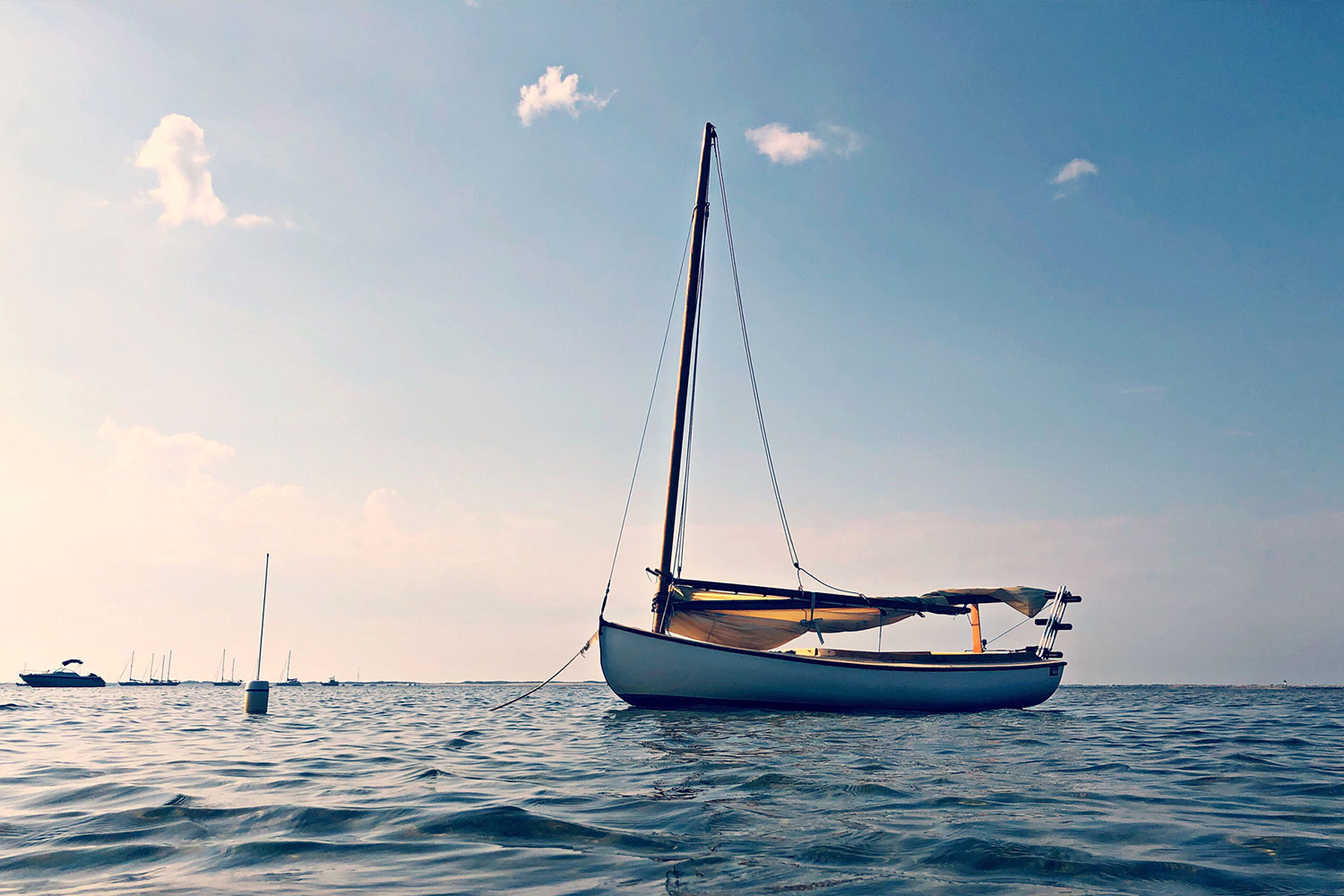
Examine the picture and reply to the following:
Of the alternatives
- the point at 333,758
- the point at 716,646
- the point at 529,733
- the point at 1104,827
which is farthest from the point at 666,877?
the point at 716,646

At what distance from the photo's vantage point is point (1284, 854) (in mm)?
5496

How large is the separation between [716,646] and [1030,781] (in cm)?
1134

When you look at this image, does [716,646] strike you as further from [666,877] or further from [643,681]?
[666,877]

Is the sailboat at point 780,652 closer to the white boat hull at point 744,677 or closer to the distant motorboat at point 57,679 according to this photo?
the white boat hull at point 744,677

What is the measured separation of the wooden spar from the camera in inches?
882

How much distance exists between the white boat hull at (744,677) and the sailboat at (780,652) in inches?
1.2

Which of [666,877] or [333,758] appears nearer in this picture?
[666,877]

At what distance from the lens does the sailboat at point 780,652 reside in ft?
65.4

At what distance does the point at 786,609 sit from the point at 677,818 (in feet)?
58.4

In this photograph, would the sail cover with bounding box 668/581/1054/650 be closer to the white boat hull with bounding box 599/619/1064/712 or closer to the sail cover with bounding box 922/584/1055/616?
the sail cover with bounding box 922/584/1055/616

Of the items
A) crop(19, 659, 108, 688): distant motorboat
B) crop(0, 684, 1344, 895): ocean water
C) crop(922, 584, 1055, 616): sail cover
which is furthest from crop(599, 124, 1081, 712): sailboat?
crop(19, 659, 108, 688): distant motorboat

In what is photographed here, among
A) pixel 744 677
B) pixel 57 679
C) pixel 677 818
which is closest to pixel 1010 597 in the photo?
pixel 744 677

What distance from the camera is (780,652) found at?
20.4m

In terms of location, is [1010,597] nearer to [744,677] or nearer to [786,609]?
[786,609]
